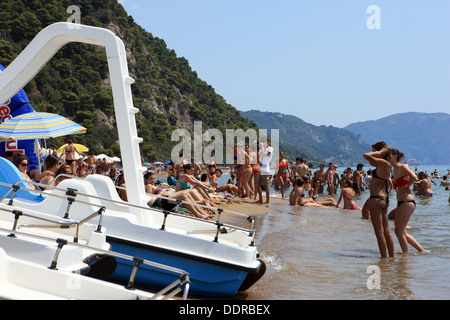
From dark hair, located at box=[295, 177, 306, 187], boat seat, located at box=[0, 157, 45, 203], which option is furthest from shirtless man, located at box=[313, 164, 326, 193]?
boat seat, located at box=[0, 157, 45, 203]

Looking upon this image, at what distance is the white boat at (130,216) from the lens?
16.9 ft

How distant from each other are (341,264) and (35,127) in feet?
25.4

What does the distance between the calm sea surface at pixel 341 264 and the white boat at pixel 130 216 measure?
0.51 meters

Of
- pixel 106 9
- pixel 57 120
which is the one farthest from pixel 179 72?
pixel 57 120

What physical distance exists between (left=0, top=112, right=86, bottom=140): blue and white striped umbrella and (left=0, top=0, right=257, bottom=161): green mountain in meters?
39.4

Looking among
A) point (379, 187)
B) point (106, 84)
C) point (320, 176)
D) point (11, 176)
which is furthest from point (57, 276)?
Answer: point (106, 84)

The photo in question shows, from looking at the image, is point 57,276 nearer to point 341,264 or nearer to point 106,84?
point 341,264

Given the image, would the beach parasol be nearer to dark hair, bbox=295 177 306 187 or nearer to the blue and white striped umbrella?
the blue and white striped umbrella

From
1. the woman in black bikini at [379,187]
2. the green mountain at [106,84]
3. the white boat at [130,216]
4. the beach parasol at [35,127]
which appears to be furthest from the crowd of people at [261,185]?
the green mountain at [106,84]

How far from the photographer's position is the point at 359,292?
5.71 metres

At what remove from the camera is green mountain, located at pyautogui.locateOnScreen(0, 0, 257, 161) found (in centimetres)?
5922

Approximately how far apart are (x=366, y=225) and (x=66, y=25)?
31.8 ft

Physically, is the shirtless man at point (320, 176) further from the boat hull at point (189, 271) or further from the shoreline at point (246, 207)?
the boat hull at point (189, 271)
